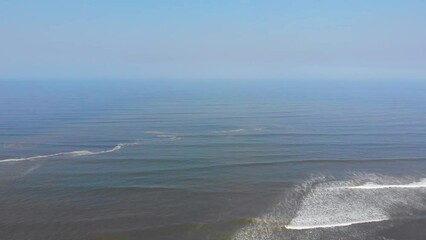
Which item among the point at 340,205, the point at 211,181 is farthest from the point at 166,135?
the point at 340,205

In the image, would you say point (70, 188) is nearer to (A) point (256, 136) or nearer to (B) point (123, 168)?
(B) point (123, 168)

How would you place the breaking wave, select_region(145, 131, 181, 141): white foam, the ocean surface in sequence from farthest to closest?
select_region(145, 131, 181, 141): white foam
the breaking wave
the ocean surface

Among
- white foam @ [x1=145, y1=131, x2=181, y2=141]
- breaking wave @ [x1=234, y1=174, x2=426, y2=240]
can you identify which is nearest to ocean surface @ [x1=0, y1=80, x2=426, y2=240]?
breaking wave @ [x1=234, y1=174, x2=426, y2=240]

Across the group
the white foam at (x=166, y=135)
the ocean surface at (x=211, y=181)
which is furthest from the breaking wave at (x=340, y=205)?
the white foam at (x=166, y=135)

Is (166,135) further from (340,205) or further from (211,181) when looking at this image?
(340,205)

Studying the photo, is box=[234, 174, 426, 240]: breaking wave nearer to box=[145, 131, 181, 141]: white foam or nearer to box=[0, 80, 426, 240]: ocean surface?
box=[0, 80, 426, 240]: ocean surface

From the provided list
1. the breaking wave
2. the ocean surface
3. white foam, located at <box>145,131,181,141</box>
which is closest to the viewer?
→ the ocean surface

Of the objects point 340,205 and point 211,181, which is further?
point 211,181
